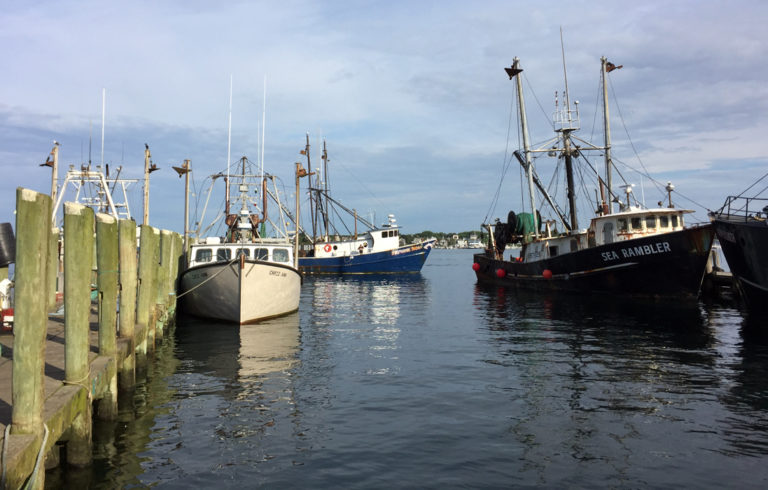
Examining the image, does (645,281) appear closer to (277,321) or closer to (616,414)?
(277,321)

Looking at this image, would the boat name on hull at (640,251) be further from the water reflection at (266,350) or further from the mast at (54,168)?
the mast at (54,168)

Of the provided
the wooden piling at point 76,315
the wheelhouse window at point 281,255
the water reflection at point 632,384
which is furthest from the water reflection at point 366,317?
the wooden piling at point 76,315

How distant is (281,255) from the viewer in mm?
23062

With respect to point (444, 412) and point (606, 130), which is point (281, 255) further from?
point (606, 130)

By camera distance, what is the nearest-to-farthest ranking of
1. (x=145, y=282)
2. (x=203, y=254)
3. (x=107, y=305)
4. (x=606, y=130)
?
(x=107, y=305)
(x=145, y=282)
(x=203, y=254)
(x=606, y=130)

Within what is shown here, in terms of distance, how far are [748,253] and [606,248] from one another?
7626 millimetres

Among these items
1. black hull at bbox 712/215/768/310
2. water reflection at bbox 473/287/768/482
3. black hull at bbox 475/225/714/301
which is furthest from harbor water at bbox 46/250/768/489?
black hull at bbox 475/225/714/301

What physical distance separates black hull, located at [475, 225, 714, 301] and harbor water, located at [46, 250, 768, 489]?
6.77 m

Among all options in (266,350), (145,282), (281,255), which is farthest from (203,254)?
(145,282)

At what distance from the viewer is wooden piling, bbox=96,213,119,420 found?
887 cm

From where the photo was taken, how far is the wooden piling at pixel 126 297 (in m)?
10.7

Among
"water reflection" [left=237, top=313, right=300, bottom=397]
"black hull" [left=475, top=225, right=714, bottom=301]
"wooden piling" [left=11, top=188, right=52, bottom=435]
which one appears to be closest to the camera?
"wooden piling" [left=11, top=188, right=52, bottom=435]

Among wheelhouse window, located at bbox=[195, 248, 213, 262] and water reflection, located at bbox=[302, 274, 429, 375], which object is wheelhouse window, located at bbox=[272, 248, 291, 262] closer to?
wheelhouse window, located at bbox=[195, 248, 213, 262]

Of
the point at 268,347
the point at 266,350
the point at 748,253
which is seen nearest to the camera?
the point at 266,350
